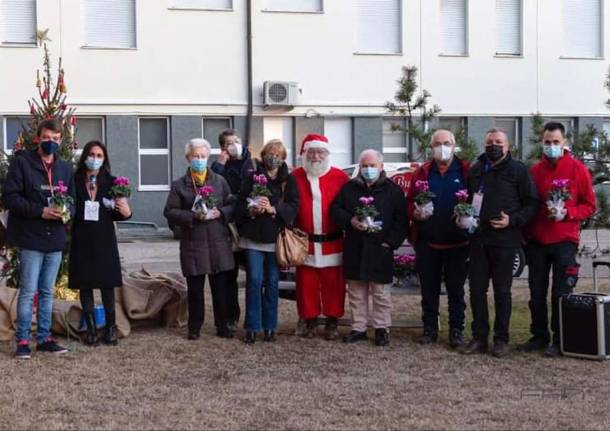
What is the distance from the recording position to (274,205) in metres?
8.95

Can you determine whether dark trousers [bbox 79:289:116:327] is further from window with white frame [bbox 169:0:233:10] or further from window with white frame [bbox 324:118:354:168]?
window with white frame [bbox 324:118:354:168]

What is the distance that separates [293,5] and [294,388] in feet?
61.7

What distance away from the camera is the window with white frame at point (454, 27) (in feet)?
86.7

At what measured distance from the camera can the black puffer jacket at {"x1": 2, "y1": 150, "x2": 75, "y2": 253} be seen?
26.3 feet

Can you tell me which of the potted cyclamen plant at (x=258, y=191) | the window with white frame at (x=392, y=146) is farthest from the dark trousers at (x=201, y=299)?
the window with white frame at (x=392, y=146)

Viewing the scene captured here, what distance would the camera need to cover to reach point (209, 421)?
20.8 feet

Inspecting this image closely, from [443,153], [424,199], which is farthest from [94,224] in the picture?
[443,153]

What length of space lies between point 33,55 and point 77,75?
1.10 metres

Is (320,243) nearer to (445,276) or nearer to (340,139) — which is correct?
(445,276)

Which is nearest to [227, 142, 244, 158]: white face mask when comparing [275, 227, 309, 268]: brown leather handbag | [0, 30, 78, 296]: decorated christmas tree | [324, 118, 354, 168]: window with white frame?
[275, 227, 309, 268]: brown leather handbag

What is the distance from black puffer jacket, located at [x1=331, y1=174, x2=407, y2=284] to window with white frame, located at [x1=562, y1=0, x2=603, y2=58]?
66.1 feet

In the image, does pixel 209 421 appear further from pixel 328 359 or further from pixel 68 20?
pixel 68 20

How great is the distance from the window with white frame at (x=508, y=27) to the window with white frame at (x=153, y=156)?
9303 millimetres

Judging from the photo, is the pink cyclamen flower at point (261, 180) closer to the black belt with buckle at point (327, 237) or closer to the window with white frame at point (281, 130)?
the black belt with buckle at point (327, 237)
